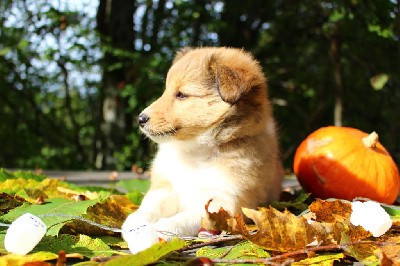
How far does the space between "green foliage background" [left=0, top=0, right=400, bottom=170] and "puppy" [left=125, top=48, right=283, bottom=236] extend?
5240 mm

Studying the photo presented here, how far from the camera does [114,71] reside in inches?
358

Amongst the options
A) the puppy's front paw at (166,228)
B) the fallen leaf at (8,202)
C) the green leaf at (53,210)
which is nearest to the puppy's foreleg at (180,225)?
the puppy's front paw at (166,228)

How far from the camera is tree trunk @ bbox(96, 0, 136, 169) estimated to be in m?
8.95

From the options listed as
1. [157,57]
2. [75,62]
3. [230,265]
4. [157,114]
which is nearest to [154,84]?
[157,57]

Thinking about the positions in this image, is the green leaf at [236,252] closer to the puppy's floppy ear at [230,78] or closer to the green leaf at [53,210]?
the green leaf at [53,210]

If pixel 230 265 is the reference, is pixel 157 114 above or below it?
above

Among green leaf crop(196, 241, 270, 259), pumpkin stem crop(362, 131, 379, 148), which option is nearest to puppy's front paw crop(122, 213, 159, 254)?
green leaf crop(196, 241, 270, 259)

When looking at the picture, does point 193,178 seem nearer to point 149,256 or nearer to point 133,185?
point 149,256

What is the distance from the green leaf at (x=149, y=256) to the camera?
4.84 feet

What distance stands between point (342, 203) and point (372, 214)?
368mm

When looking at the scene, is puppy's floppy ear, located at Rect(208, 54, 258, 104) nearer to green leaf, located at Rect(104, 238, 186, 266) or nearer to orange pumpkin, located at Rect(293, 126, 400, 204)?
orange pumpkin, located at Rect(293, 126, 400, 204)

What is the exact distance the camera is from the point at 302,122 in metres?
10.5

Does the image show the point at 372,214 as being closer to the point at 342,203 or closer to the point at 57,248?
the point at 342,203

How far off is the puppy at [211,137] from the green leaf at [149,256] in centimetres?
83
